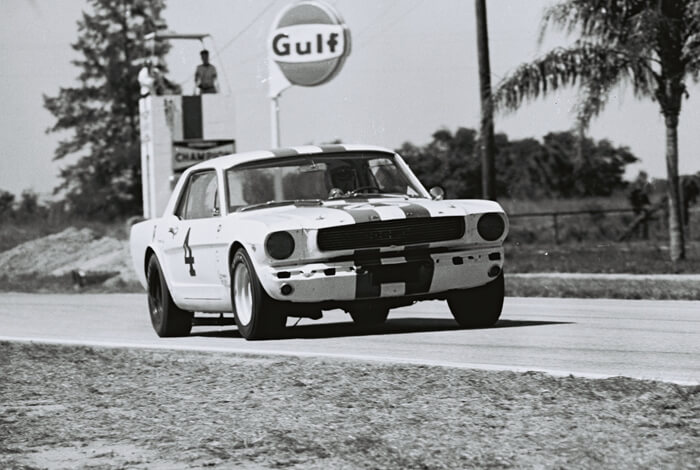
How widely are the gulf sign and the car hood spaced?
2016 centimetres

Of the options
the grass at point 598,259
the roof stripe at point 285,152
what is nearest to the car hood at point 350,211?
the roof stripe at point 285,152

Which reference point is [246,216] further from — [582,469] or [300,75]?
[300,75]

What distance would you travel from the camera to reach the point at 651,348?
941cm

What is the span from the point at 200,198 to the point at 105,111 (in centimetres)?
6646

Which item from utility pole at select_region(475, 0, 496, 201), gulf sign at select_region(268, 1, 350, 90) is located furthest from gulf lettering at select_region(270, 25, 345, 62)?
utility pole at select_region(475, 0, 496, 201)

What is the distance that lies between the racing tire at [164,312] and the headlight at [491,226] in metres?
2.83

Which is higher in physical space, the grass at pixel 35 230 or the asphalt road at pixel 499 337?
the grass at pixel 35 230

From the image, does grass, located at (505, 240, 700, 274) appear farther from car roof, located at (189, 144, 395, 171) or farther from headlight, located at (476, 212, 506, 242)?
headlight, located at (476, 212, 506, 242)

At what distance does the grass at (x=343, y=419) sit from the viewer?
565cm

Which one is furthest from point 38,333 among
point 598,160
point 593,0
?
point 598,160

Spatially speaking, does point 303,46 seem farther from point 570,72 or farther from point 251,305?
point 251,305

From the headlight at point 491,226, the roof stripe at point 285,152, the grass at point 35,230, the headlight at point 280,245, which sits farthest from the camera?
the grass at point 35,230

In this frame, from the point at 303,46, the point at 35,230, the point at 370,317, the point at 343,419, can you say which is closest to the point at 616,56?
the point at 303,46

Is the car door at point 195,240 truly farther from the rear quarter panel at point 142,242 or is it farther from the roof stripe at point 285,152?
the roof stripe at point 285,152
